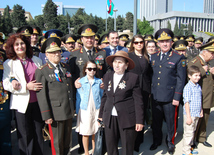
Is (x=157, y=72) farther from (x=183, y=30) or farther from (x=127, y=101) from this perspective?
(x=183, y=30)

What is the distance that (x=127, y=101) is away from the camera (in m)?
3.06

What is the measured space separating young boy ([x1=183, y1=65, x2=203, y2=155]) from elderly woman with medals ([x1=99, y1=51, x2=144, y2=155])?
1.37 metres

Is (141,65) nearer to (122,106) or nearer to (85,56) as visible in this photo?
(85,56)

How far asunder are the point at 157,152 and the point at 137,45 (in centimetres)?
244

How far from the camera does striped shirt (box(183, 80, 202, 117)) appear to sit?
387 cm

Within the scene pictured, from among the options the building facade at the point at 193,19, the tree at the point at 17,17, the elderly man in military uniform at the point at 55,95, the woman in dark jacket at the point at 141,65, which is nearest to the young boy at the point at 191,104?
the woman in dark jacket at the point at 141,65

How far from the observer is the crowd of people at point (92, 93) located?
10.3ft

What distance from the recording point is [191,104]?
12.9ft

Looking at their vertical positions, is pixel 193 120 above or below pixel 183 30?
below

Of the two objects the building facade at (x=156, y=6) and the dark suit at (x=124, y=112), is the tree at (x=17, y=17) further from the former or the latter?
the building facade at (x=156, y=6)

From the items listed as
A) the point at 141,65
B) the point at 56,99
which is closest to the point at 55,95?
the point at 56,99

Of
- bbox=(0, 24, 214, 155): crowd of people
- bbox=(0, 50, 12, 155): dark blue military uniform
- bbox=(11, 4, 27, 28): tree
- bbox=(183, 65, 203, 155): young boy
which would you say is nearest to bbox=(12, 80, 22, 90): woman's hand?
bbox=(0, 24, 214, 155): crowd of people

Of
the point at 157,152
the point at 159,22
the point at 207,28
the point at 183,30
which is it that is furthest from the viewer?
the point at 159,22

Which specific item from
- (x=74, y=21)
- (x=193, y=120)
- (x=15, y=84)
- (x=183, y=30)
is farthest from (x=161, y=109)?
(x=183, y=30)
